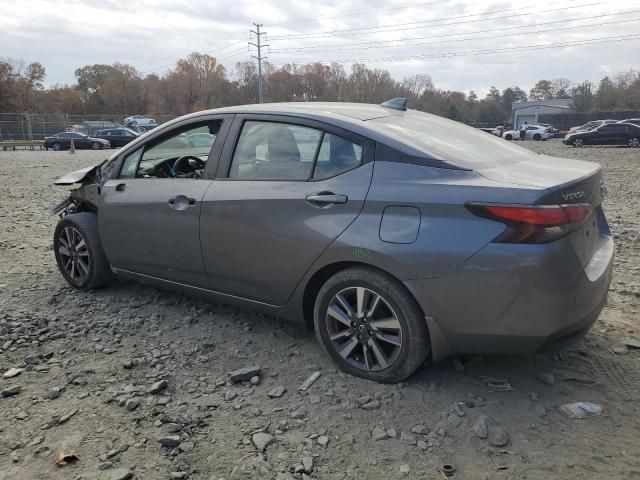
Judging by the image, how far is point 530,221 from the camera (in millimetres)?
2639

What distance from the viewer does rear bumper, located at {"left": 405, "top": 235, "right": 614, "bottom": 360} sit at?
2.65 m

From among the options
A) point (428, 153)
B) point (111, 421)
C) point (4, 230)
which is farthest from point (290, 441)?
point (4, 230)

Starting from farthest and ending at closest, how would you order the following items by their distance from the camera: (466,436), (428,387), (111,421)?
1. (428,387)
2. (111,421)
3. (466,436)

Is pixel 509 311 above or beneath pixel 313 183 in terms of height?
beneath

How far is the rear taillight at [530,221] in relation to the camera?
2641 mm

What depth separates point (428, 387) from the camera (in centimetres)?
310

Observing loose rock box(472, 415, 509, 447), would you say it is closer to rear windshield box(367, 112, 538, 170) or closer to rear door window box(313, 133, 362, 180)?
rear windshield box(367, 112, 538, 170)

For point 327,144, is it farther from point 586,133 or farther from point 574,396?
point 586,133

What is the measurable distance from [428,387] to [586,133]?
104 feet

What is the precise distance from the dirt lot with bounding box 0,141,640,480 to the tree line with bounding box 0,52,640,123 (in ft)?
245

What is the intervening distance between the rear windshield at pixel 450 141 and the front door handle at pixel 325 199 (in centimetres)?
48

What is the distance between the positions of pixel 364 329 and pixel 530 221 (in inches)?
43.5

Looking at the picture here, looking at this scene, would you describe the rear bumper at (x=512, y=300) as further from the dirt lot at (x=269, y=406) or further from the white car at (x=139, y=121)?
the white car at (x=139, y=121)

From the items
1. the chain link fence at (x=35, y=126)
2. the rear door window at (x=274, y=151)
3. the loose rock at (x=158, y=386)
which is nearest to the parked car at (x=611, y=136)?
the rear door window at (x=274, y=151)
